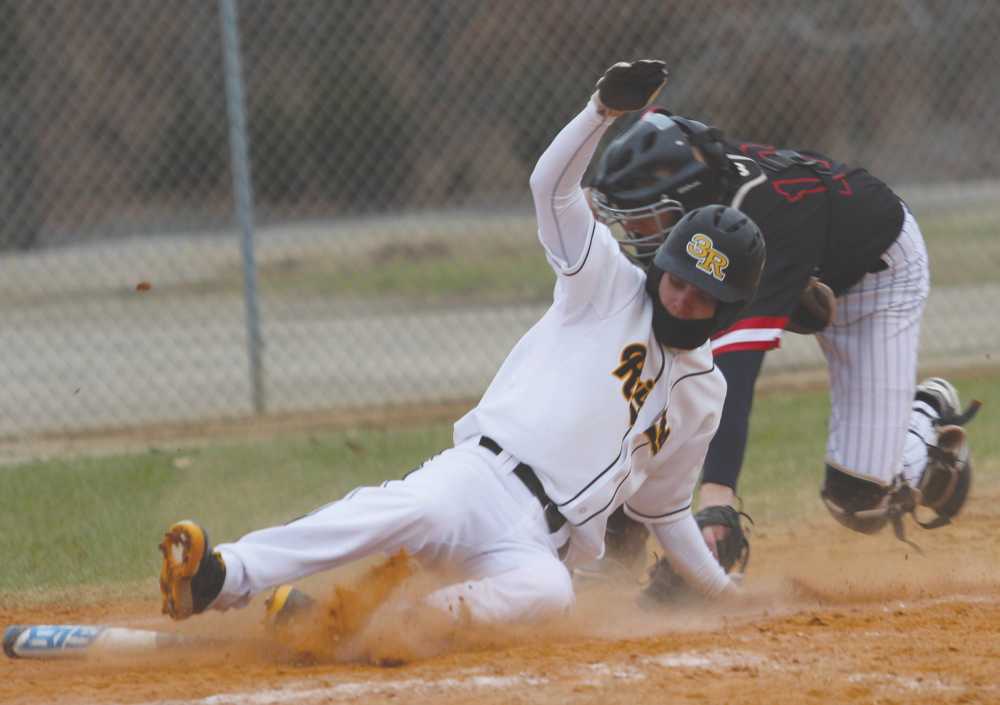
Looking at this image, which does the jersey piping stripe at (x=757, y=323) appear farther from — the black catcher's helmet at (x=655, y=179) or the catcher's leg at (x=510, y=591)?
the catcher's leg at (x=510, y=591)

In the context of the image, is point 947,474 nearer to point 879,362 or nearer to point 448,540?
point 879,362

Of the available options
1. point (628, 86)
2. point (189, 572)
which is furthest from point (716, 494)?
point (189, 572)

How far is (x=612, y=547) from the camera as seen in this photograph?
541 centimetres

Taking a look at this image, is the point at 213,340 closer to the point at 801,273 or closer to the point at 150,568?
the point at 150,568

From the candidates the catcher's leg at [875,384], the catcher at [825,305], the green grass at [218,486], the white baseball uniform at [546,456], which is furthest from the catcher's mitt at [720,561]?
the green grass at [218,486]

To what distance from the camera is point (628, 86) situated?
13.4 ft

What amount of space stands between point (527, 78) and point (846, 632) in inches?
295

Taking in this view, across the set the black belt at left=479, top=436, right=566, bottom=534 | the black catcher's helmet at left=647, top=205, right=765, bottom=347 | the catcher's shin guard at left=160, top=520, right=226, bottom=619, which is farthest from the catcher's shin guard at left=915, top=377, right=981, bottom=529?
the catcher's shin guard at left=160, top=520, right=226, bottom=619

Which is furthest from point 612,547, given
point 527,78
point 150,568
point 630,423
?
point 527,78

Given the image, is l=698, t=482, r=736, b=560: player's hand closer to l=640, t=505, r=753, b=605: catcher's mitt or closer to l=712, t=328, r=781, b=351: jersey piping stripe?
l=640, t=505, r=753, b=605: catcher's mitt

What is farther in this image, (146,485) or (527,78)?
(527,78)

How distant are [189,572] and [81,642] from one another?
1.72 feet

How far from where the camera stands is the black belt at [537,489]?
4293 millimetres

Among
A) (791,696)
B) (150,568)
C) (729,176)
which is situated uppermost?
(729,176)
